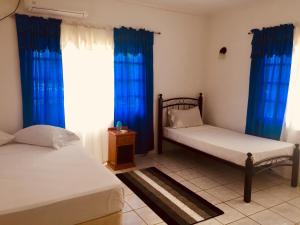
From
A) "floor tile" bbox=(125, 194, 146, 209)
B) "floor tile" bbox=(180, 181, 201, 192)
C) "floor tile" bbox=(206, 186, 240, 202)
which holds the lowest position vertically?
"floor tile" bbox=(125, 194, 146, 209)

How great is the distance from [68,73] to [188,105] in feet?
7.70

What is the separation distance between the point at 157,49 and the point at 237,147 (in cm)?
218

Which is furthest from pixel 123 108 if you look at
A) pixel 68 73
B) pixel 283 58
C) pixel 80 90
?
pixel 283 58

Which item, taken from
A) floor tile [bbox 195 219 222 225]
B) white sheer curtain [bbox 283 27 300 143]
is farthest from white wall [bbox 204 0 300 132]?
floor tile [bbox 195 219 222 225]

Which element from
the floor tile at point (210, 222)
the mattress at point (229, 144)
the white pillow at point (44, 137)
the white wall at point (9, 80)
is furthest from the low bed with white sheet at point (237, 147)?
the white wall at point (9, 80)

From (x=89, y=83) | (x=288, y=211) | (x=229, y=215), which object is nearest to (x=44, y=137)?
(x=89, y=83)

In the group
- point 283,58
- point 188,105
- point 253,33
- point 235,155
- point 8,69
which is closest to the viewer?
point 235,155

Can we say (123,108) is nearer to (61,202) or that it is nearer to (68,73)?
(68,73)

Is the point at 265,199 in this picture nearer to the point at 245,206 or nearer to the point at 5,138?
the point at 245,206

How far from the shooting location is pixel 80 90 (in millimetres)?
3602

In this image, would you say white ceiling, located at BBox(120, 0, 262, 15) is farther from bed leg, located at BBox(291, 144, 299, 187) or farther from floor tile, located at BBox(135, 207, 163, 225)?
floor tile, located at BBox(135, 207, 163, 225)

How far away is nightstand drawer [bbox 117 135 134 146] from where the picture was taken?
368 cm

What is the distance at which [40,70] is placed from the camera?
3266mm

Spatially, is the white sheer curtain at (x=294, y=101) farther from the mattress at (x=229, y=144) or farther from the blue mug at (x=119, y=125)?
the blue mug at (x=119, y=125)
